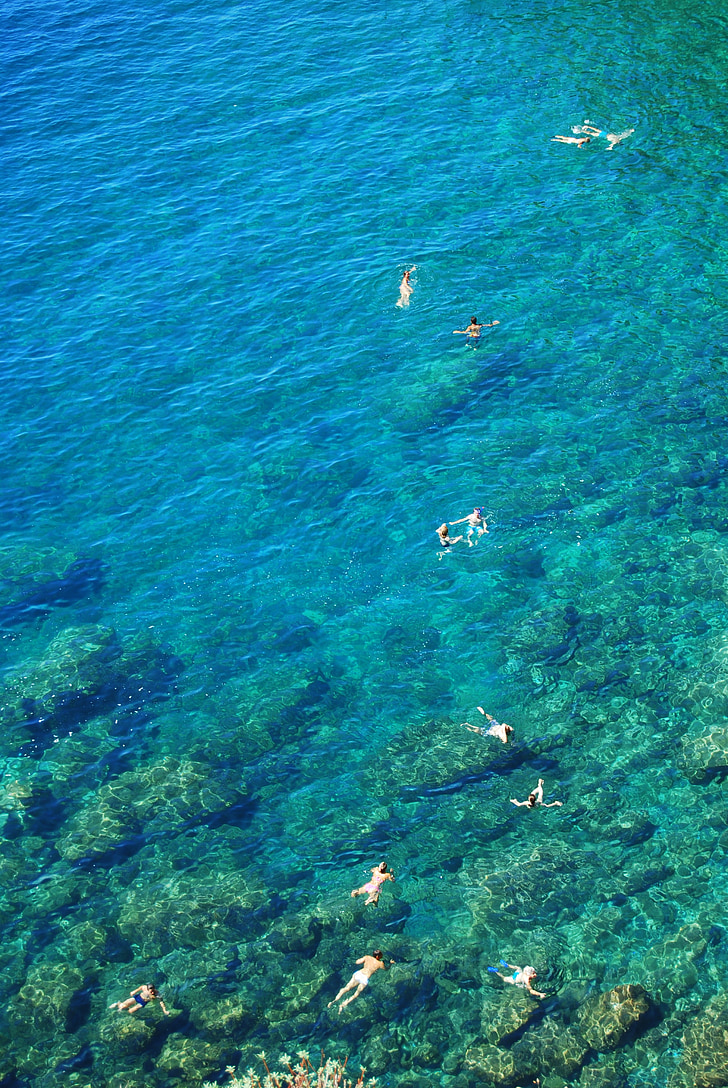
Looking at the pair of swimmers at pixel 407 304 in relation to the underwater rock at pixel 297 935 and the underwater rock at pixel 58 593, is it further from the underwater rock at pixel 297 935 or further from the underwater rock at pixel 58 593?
the underwater rock at pixel 297 935

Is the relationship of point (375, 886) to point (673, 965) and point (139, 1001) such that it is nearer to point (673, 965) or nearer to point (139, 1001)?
point (139, 1001)

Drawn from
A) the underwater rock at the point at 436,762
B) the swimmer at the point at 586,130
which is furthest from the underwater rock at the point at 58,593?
the swimmer at the point at 586,130

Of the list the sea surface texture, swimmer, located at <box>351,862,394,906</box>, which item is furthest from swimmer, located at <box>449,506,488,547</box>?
swimmer, located at <box>351,862,394,906</box>

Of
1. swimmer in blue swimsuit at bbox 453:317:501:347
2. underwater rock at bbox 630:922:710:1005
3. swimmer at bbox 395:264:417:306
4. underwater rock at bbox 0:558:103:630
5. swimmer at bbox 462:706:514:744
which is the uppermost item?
swimmer at bbox 395:264:417:306

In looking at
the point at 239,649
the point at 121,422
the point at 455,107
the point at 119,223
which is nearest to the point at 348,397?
the point at 121,422

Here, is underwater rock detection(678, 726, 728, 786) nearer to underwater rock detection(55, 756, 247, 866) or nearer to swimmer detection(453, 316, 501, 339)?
underwater rock detection(55, 756, 247, 866)

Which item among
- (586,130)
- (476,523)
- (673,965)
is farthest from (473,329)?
(673,965)

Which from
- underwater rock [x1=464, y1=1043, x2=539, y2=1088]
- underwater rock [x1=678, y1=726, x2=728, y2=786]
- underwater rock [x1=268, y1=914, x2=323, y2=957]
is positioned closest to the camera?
underwater rock [x1=464, y1=1043, x2=539, y2=1088]
